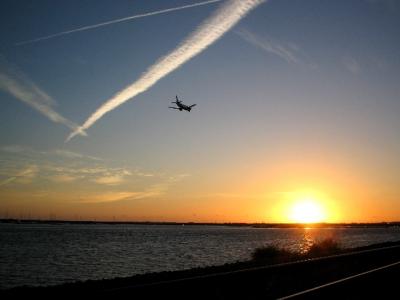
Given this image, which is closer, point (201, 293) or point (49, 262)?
point (201, 293)

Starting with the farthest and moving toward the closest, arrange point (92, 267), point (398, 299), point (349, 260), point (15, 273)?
point (92, 267) < point (15, 273) < point (349, 260) < point (398, 299)

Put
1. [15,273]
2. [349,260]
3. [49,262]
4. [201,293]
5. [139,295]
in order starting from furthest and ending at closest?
[49,262]
[15,273]
[349,260]
[201,293]
[139,295]

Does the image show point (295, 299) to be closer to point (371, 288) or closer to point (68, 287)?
point (371, 288)

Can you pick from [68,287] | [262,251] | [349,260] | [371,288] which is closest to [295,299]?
[371,288]

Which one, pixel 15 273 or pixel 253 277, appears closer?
pixel 253 277

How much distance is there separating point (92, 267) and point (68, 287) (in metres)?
23.9

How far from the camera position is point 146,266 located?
129 feet

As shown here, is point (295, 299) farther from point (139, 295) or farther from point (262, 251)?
point (262, 251)

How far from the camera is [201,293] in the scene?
13.1m

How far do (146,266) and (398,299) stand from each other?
29806 millimetres

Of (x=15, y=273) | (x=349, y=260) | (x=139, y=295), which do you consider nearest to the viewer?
(x=139, y=295)

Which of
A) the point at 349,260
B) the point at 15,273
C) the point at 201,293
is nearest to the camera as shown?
the point at 201,293

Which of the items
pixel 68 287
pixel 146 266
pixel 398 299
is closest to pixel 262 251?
pixel 146 266

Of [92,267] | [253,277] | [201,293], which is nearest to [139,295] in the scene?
[201,293]
